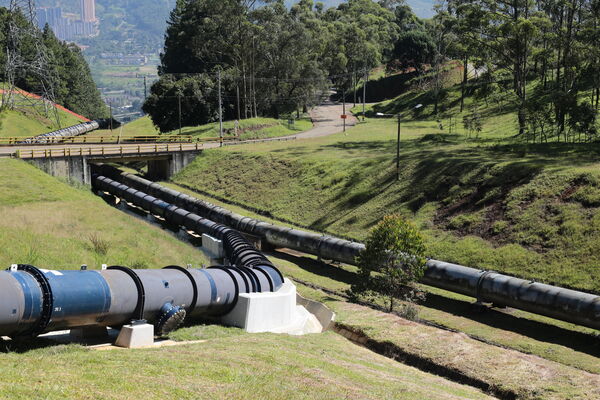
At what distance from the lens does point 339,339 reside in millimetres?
32156

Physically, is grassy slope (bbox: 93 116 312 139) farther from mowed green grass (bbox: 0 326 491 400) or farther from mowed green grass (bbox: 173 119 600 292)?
mowed green grass (bbox: 0 326 491 400)

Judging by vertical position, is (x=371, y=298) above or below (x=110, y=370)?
below

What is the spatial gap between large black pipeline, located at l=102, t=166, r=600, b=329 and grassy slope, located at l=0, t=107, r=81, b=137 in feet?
206

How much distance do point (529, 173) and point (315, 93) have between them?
72.9m

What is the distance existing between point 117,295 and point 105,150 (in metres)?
58.2

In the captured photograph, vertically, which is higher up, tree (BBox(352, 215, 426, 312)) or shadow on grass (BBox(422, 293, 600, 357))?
tree (BBox(352, 215, 426, 312))

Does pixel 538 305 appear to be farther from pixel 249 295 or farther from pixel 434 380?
pixel 249 295

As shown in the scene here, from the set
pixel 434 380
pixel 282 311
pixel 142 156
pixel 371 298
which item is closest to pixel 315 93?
pixel 142 156

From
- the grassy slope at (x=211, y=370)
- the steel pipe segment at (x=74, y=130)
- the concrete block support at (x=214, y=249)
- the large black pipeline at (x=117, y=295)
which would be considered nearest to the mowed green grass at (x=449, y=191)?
the concrete block support at (x=214, y=249)

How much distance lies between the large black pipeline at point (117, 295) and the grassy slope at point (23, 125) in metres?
85.6

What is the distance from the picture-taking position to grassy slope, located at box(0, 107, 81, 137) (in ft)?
359

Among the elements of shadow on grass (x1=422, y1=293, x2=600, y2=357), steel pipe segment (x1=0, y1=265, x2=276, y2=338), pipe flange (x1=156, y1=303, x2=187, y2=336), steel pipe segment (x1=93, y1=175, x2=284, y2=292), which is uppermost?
steel pipe segment (x1=0, y1=265, x2=276, y2=338)

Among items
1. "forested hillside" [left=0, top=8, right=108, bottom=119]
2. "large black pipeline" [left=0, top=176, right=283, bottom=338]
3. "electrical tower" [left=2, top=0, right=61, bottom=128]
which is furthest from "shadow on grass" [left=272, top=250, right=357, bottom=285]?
"forested hillside" [left=0, top=8, right=108, bottom=119]

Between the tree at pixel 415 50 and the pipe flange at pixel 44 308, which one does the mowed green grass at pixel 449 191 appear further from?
the tree at pixel 415 50
